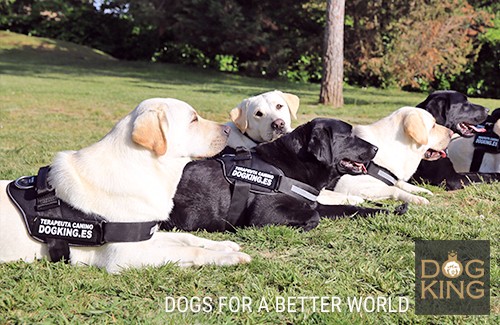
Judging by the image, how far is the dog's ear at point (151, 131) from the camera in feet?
12.1

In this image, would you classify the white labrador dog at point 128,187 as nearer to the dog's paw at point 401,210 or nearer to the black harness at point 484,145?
the dog's paw at point 401,210

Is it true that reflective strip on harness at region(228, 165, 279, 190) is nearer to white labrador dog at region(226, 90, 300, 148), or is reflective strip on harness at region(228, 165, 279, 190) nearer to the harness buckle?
the harness buckle

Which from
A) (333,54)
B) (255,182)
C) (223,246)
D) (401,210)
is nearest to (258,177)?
(255,182)

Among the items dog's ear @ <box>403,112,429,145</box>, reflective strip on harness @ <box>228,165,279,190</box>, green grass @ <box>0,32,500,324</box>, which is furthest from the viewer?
dog's ear @ <box>403,112,429,145</box>

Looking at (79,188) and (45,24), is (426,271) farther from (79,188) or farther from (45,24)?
(45,24)

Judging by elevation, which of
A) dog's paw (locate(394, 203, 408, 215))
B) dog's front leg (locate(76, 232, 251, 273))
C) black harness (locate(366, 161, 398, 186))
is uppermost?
black harness (locate(366, 161, 398, 186))

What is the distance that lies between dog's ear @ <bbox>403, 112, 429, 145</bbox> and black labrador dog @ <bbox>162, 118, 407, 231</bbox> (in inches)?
47.7

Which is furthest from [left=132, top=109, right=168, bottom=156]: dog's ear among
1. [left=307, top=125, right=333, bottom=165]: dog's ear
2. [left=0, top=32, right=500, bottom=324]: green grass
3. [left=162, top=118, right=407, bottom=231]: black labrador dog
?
[left=307, top=125, right=333, bottom=165]: dog's ear

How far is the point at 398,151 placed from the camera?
6.25m

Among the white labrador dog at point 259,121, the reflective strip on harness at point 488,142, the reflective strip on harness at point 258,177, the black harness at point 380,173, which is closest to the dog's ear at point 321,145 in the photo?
the reflective strip on harness at point 258,177

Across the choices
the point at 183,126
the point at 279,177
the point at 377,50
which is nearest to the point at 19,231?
the point at 183,126

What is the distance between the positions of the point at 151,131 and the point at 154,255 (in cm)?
88

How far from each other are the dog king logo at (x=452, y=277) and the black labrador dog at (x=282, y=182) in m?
1.00

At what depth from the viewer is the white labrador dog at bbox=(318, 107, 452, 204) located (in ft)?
19.8
